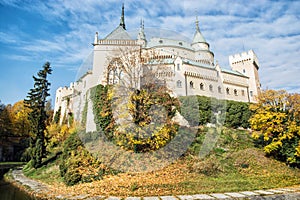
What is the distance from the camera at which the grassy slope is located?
7984 mm

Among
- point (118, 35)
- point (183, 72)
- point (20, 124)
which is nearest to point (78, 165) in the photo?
point (118, 35)

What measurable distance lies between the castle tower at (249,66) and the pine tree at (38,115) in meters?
33.9

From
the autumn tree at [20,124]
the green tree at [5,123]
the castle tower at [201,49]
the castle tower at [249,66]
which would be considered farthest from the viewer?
the castle tower at [201,49]

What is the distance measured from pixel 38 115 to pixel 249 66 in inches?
1527

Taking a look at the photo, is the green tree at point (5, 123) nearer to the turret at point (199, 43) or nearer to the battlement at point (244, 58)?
the turret at point (199, 43)

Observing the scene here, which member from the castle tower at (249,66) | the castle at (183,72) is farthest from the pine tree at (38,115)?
the castle tower at (249,66)

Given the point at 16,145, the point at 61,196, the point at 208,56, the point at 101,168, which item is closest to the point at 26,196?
the point at 61,196

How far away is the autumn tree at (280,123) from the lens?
11.1 metres

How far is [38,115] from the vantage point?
17.5m

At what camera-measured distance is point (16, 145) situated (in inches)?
1121

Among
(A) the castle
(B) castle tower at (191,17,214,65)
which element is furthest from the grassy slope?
(B) castle tower at (191,17,214,65)

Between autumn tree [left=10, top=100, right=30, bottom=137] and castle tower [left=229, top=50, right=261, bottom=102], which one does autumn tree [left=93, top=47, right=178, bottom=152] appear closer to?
autumn tree [left=10, top=100, right=30, bottom=137]

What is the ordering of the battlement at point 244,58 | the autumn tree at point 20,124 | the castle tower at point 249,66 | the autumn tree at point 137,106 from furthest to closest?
the battlement at point 244,58 < the castle tower at point 249,66 < the autumn tree at point 20,124 < the autumn tree at point 137,106

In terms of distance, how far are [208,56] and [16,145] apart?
3689 centimetres
